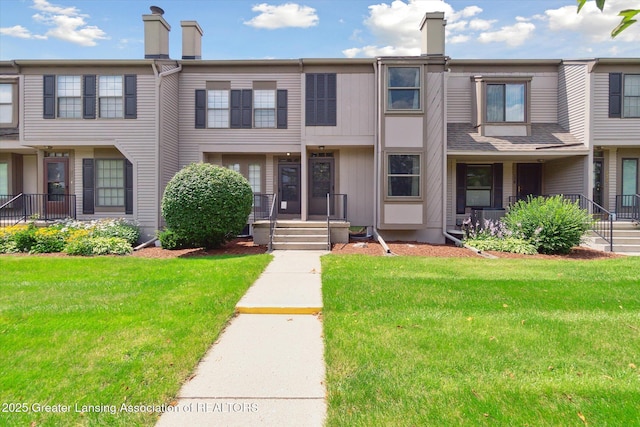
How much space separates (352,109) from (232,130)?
4476mm

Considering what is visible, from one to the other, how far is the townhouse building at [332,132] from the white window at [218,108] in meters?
0.04

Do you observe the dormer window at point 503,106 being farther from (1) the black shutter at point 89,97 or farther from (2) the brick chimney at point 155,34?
(1) the black shutter at point 89,97

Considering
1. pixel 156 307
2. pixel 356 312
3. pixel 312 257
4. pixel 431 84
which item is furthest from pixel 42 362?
pixel 431 84

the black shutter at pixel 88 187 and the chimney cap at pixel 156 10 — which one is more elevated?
the chimney cap at pixel 156 10

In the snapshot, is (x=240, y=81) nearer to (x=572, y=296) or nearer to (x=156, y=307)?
(x=156, y=307)

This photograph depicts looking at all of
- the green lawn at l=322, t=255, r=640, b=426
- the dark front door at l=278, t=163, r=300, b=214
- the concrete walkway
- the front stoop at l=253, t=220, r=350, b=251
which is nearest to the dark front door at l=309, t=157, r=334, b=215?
the dark front door at l=278, t=163, r=300, b=214

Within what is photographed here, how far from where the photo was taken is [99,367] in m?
3.45

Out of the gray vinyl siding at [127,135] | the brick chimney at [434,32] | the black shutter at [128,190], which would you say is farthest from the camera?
the brick chimney at [434,32]

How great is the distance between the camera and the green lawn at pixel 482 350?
111 inches

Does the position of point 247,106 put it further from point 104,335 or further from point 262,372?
point 262,372

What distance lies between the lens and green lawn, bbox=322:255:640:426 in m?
2.82

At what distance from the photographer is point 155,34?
541 inches

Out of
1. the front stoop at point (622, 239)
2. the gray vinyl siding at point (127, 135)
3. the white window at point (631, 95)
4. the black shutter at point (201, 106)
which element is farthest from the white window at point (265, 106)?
the white window at point (631, 95)

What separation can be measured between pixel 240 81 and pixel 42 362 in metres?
11.9
